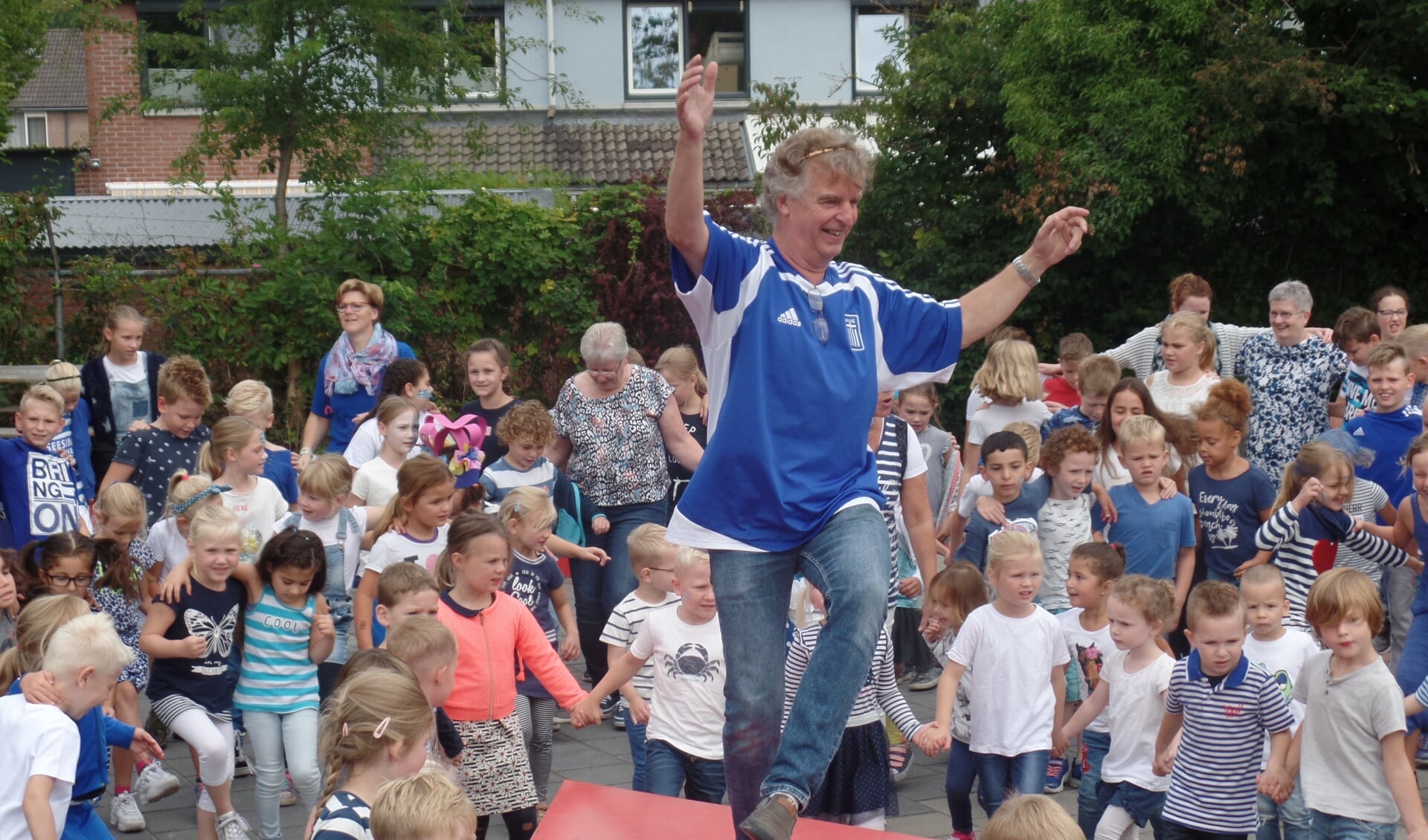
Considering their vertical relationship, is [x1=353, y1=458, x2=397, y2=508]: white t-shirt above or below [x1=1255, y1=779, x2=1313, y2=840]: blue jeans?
above

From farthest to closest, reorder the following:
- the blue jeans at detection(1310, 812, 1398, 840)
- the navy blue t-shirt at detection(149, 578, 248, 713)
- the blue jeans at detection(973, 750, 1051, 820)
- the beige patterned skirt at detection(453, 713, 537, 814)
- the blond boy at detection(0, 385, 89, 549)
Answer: the blond boy at detection(0, 385, 89, 549) < the navy blue t-shirt at detection(149, 578, 248, 713) < the blue jeans at detection(973, 750, 1051, 820) < the beige patterned skirt at detection(453, 713, 537, 814) < the blue jeans at detection(1310, 812, 1398, 840)

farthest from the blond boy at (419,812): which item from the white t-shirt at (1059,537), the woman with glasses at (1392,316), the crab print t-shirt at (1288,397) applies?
the woman with glasses at (1392,316)

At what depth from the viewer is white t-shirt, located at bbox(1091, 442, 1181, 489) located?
728 cm

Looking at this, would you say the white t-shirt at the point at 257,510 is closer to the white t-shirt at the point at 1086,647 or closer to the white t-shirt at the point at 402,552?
the white t-shirt at the point at 402,552

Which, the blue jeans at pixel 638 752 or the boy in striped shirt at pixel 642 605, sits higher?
the boy in striped shirt at pixel 642 605

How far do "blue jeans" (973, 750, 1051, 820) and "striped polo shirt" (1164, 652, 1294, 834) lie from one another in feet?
1.84

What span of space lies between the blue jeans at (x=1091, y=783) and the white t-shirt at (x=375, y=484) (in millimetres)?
3587

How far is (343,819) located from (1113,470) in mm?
4905

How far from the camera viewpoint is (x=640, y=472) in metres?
7.59

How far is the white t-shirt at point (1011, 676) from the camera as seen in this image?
17.5 feet

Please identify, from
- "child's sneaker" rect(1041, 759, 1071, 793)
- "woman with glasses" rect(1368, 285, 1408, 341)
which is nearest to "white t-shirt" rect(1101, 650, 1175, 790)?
"child's sneaker" rect(1041, 759, 1071, 793)

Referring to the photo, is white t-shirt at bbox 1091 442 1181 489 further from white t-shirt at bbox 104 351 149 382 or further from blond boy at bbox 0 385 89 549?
white t-shirt at bbox 104 351 149 382

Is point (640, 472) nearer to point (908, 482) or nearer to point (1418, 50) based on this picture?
point (908, 482)

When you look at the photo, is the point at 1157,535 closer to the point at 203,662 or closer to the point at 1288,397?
the point at 1288,397
